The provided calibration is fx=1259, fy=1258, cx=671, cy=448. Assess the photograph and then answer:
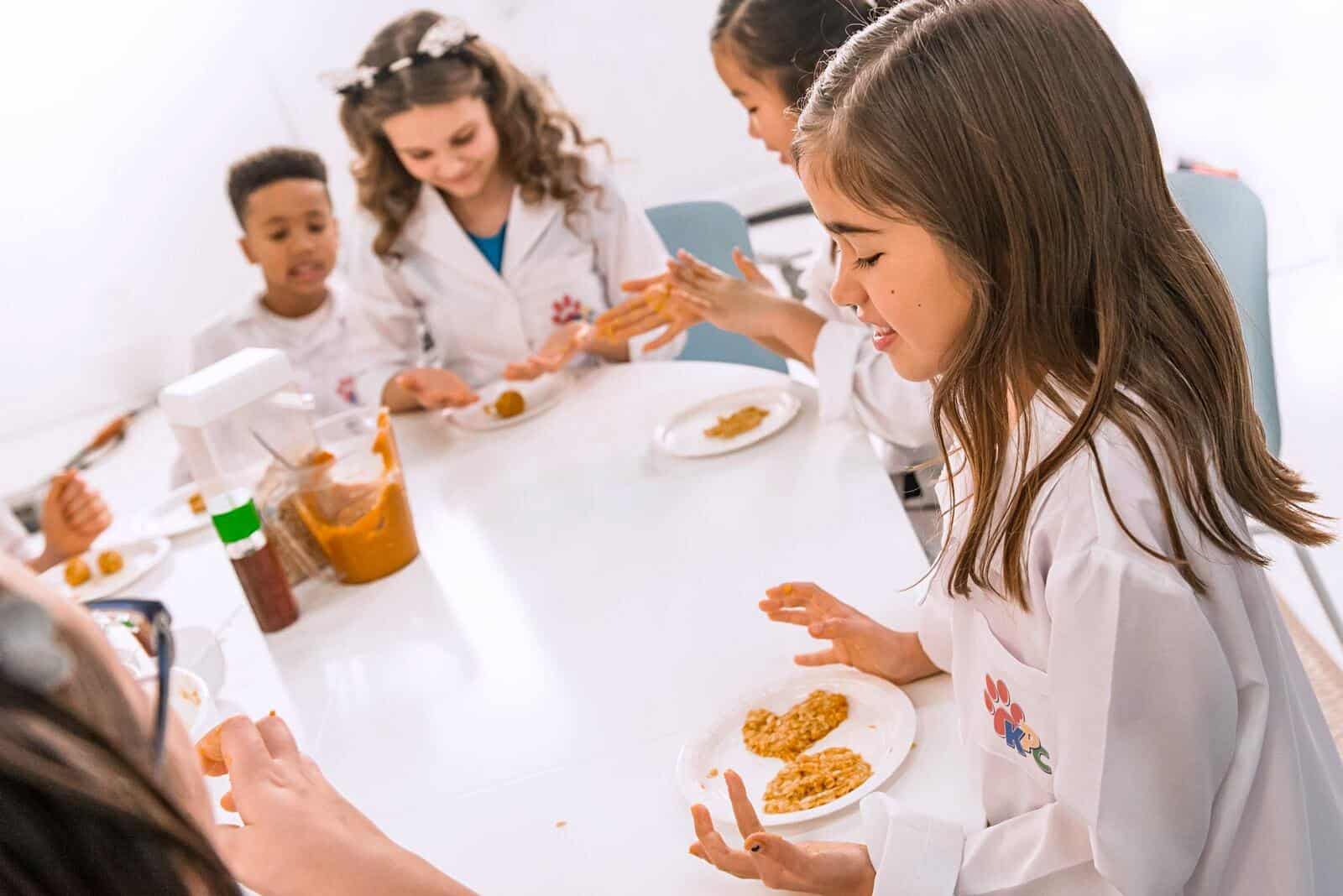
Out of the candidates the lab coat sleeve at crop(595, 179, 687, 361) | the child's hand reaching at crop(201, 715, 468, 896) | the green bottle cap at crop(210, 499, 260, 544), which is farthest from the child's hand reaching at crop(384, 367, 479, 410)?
the child's hand reaching at crop(201, 715, 468, 896)

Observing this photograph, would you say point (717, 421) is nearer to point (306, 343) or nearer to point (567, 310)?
point (567, 310)

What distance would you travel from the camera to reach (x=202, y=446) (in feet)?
5.06

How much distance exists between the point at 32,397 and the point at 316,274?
83.9 inches

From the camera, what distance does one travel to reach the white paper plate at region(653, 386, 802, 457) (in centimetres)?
166

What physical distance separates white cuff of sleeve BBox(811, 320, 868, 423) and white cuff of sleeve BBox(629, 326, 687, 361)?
0.60 meters

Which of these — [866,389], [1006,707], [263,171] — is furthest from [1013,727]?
[263,171]

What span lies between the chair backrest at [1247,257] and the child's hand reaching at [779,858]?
0.78 metres

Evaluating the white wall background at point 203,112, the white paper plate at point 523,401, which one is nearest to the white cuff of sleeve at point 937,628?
the white paper plate at point 523,401

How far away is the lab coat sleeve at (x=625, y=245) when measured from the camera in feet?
7.82

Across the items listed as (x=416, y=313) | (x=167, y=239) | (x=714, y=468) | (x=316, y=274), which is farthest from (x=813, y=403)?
(x=167, y=239)

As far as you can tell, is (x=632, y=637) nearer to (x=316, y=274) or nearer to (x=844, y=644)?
(x=844, y=644)

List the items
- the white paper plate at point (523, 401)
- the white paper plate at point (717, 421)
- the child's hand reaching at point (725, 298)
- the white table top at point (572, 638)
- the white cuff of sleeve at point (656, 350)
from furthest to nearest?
the white cuff of sleeve at point (656, 350) < the white paper plate at point (523, 401) < the child's hand reaching at point (725, 298) < the white paper plate at point (717, 421) < the white table top at point (572, 638)

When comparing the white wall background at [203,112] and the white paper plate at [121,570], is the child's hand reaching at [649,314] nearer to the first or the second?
the white paper plate at [121,570]

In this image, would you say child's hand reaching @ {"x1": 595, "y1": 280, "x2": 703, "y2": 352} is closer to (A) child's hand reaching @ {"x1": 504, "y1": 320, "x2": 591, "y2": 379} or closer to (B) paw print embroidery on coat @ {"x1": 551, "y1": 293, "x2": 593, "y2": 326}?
(A) child's hand reaching @ {"x1": 504, "y1": 320, "x2": 591, "y2": 379}
